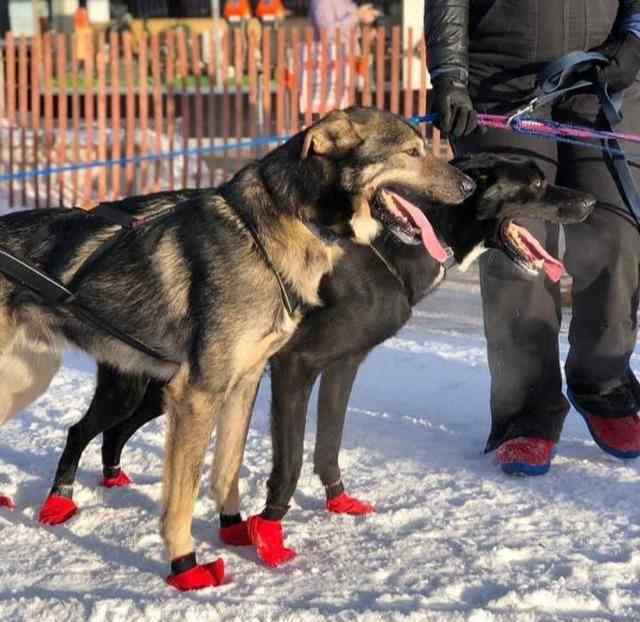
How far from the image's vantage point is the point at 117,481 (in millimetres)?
4020

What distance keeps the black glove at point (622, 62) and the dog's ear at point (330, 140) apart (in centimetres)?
117

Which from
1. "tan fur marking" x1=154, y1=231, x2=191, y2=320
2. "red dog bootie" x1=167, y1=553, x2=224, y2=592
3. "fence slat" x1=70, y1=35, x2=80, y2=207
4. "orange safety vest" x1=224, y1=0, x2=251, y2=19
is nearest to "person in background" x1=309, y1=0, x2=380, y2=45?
"fence slat" x1=70, y1=35, x2=80, y2=207

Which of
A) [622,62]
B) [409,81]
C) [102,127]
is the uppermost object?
[622,62]

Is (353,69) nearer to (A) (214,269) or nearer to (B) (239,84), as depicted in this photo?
(B) (239,84)

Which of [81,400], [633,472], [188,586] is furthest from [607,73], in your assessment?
[81,400]

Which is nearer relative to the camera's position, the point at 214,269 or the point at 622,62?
the point at 214,269

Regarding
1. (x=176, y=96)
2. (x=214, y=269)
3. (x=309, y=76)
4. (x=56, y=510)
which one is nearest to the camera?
(x=214, y=269)

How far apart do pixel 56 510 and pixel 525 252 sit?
70.1 inches

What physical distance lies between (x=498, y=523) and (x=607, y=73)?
157 centimetres

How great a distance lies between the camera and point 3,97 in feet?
40.8

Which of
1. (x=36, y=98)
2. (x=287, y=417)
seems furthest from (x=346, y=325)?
(x=36, y=98)

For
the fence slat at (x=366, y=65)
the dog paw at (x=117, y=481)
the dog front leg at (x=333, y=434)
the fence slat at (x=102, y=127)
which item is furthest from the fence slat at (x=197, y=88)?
the dog front leg at (x=333, y=434)

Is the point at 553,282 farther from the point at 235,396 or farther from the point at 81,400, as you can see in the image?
the point at 81,400

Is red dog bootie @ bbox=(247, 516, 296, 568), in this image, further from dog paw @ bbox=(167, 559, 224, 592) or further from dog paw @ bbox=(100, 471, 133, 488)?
dog paw @ bbox=(100, 471, 133, 488)
